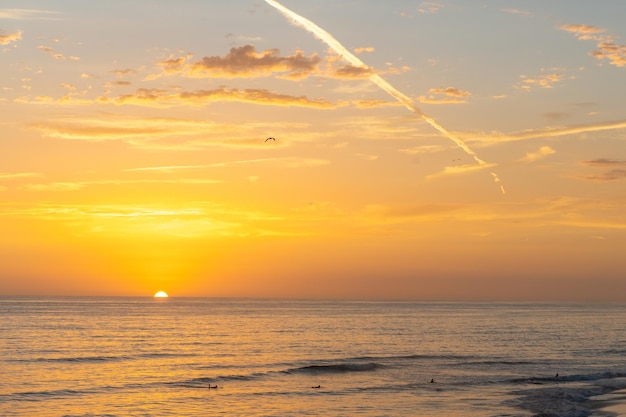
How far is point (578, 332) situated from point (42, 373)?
100297 millimetres

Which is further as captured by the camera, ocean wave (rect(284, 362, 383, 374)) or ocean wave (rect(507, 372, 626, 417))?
ocean wave (rect(284, 362, 383, 374))

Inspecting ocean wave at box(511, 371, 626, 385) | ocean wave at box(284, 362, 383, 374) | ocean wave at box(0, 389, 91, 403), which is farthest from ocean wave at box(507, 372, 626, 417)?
ocean wave at box(0, 389, 91, 403)

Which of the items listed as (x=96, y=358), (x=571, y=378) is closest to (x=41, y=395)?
(x=96, y=358)

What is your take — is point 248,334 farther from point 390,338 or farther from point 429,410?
point 429,410

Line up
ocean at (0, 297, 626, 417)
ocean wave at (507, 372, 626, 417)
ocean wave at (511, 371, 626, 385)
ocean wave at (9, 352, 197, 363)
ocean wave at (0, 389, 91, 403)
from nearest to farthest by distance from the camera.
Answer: ocean wave at (507, 372, 626, 417) < ocean at (0, 297, 626, 417) < ocean wave at (0, 389, 91, 403) < ocean wave at (511, 371, 626, 385) < ocean wave at (9, 352, 197, 363)

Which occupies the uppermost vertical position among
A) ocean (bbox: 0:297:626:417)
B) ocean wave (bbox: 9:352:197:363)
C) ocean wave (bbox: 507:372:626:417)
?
ocean wave (bbox: 9:352:197:363)

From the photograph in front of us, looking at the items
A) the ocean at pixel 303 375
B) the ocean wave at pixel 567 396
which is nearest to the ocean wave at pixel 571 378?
the ocean wave at pixel 567 396

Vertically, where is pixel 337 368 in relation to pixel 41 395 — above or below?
below

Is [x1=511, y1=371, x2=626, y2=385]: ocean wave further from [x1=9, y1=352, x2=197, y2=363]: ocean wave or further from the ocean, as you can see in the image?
[x1=9, y1=352, x2=197, y2=363]: ocean wave

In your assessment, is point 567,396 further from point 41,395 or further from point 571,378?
point 41,395

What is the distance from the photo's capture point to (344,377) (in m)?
70.4

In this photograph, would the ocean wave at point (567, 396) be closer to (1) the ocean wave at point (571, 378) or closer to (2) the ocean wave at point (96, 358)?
(1) the ocean wave at point (571, 378)

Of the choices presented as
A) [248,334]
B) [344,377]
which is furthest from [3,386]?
[248,334]

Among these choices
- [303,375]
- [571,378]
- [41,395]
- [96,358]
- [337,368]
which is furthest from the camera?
[96,358]
